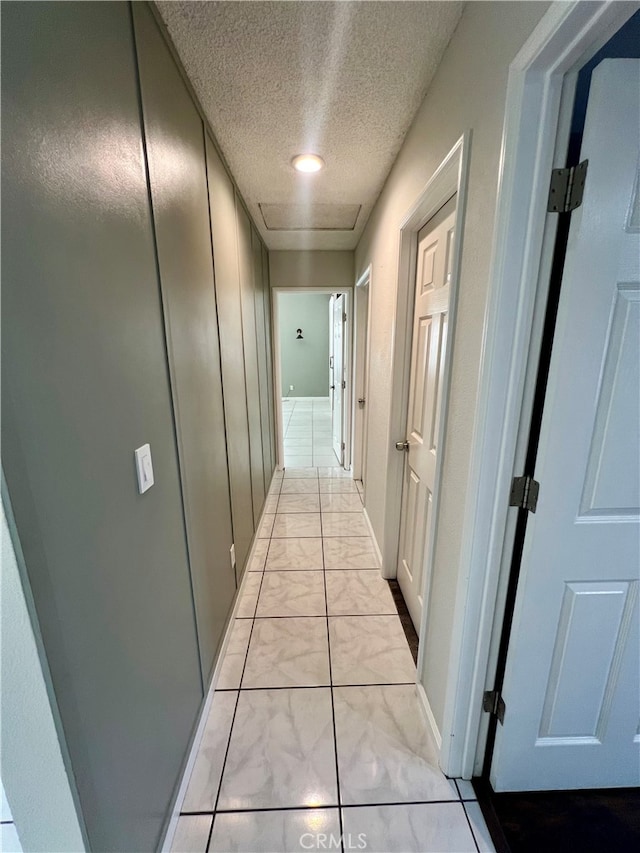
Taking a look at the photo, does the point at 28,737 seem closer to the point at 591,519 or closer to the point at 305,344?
the point at 591,519

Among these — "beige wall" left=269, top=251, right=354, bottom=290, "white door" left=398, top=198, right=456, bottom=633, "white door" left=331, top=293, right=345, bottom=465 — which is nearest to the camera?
"white door" left=398, top=198, right=456, bottom=633

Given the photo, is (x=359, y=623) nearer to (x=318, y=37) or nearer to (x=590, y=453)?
(x=590, y=453)

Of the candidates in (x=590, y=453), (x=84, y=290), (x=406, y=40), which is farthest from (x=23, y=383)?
(x=406, y=40)

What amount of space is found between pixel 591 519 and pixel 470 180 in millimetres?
1054

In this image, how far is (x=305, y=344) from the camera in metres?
8.60

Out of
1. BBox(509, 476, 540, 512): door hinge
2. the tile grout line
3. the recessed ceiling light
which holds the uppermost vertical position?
the recessed ceiling light

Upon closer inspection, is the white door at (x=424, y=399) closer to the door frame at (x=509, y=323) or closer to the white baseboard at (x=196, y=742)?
the door frame at (x=509, y=323)

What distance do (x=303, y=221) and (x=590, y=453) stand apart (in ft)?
9.18

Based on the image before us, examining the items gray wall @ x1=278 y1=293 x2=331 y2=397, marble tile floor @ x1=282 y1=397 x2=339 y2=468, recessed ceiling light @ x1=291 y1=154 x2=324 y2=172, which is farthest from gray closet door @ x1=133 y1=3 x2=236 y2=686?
gray wall @ x1=278 y1=293 x2=331 y2=397

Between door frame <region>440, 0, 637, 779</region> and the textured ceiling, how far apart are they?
23.1 inches

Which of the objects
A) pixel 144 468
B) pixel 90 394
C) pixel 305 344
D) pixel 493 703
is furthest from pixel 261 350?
pixel 305 344

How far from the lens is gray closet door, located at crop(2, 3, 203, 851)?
0.56 metres

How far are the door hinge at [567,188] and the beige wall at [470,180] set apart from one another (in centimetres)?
13

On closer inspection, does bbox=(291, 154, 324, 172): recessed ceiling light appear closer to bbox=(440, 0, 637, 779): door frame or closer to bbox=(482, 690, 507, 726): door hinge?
bbox=(440, 0, 637, 779): door frame
